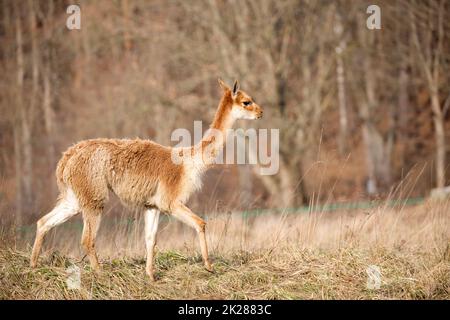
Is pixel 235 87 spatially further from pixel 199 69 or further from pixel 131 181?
pixel 199 69

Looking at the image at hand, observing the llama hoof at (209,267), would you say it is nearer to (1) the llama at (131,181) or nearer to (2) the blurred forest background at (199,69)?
(1) the llama at (131,181)

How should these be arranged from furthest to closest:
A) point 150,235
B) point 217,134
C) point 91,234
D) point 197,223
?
point 217,134
point 150,235
point 197,223
point 91,234

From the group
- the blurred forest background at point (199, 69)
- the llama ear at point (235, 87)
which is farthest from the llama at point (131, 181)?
the blurred forest background at point (199, 69)

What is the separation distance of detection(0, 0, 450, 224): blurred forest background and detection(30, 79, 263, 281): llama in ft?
27.6

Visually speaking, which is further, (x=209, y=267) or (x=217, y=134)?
(x=217, y=134)

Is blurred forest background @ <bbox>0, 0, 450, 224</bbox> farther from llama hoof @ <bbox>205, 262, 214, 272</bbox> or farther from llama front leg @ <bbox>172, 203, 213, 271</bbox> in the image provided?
llama hoof @ <bbox>205, 262, 214, 272</bbox>

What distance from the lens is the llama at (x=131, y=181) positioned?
667cm

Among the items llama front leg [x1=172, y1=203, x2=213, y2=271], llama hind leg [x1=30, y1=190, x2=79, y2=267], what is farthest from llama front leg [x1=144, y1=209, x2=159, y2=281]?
llama hind leg [x1=30, y1=190, x2=79, y2=267]

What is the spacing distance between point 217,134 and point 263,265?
65.3 inches

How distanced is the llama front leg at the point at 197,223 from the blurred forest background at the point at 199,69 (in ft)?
28.3

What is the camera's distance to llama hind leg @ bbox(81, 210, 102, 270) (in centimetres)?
651

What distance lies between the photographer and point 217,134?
7328 millimetres

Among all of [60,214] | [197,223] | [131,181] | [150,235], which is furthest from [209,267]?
[60,214]
